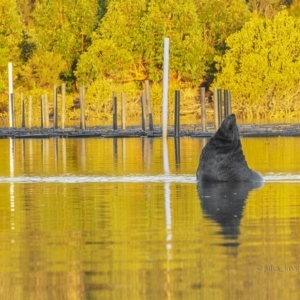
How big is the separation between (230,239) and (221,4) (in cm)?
5544

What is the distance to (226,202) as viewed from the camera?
14445 mm

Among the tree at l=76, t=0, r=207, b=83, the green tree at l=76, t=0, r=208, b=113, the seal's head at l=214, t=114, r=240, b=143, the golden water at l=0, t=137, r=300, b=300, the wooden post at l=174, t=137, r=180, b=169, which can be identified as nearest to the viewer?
the golden water at l=0, t=137, r=300, b=300

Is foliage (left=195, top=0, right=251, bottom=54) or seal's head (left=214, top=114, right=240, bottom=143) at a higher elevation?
foliage (left=195, top=0, right=251, bottom=54)

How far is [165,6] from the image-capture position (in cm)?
6353

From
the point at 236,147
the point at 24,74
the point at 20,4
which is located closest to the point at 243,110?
the point at 24,74

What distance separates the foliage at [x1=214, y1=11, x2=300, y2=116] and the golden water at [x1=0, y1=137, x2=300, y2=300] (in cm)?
3806

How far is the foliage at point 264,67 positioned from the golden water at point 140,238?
38.1 m

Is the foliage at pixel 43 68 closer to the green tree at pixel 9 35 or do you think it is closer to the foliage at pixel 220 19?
the green tree at pixel 9 35

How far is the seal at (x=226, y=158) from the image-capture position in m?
17.4

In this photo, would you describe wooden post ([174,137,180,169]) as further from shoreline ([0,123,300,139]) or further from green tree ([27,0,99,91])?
green tree ([27,0,99,91])

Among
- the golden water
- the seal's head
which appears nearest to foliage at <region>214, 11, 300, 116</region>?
the golden water

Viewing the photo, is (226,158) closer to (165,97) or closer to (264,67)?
(165,97)

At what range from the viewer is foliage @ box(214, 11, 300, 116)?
59000 mm

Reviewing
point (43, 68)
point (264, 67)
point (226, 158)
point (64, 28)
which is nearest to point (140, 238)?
point (226, 158)
